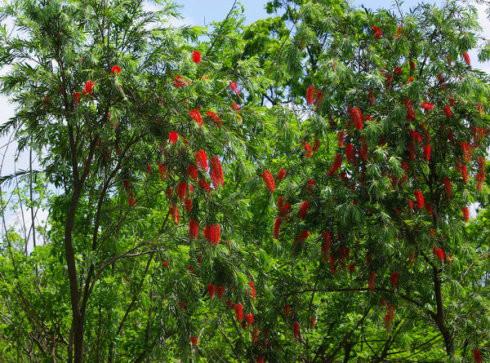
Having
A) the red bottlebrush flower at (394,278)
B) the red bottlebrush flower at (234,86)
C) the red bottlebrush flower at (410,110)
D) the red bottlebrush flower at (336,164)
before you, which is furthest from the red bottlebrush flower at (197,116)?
the red bottlebrush flower at (394,278)

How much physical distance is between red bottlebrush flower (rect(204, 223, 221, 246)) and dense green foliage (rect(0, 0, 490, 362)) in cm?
12

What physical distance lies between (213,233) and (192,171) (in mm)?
532

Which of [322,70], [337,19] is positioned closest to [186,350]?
[322,70]

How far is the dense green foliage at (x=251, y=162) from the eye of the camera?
21.0 ft

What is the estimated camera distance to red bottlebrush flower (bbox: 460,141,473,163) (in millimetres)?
6938

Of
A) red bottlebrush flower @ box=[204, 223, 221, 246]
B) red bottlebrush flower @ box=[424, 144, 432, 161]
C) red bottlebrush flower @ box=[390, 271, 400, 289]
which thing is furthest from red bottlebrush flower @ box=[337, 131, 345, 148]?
red bottlebrush flower @ box=[204, 223, 221, 246]

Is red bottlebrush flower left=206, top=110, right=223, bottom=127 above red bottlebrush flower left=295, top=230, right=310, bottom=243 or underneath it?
above

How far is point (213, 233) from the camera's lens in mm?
5961

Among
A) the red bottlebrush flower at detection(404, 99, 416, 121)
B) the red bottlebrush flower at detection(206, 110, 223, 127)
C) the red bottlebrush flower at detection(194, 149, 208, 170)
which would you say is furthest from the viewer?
the red bottlebrush flower at detection(404, 99, 416, 121)

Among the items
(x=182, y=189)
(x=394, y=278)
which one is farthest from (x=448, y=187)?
(x=182, y=189)

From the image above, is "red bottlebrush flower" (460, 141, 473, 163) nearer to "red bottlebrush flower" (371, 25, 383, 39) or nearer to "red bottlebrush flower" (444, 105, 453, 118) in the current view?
"red bottlebrush flower" (444, 105, 453, 118)

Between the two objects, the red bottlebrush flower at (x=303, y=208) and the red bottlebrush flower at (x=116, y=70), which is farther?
the red bottlebrush flower at (x=303, y=208)

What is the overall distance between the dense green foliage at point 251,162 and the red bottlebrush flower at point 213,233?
124mm

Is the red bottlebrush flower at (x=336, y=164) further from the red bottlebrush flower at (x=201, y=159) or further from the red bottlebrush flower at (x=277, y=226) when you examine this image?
the red bottlebrush flower at (x=201, y=159)
